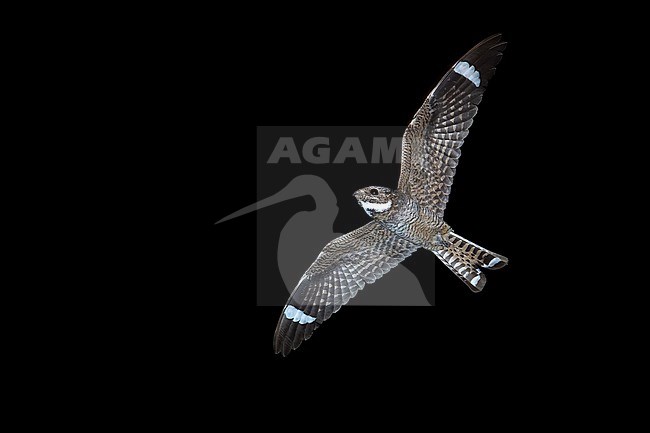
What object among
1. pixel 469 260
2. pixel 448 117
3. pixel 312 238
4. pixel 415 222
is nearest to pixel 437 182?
pixel 415 222

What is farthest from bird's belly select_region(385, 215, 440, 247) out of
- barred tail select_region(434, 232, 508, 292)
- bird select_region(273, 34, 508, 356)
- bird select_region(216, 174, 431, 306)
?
bird select_region(216, 174, 431, 306)

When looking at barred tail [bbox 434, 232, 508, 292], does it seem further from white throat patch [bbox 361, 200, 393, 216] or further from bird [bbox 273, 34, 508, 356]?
white throat patch [bbox 361, 200, 393, 216]

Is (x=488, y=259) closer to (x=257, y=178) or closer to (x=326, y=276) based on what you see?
(x=326, y=276)

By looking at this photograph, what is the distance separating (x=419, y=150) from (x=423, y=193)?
37 cm

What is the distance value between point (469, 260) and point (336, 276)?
121 cm

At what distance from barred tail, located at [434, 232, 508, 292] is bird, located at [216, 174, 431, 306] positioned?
0.52m

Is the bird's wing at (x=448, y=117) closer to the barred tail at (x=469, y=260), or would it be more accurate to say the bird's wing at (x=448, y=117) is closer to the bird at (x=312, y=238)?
the barred tail at (x=469, y=260)

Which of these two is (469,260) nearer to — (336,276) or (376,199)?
(376,199)

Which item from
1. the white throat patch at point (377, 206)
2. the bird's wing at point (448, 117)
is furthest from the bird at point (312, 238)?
the bird's wing at point (448, 117)

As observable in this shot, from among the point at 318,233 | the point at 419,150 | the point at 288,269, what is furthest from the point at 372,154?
the point at 288,269

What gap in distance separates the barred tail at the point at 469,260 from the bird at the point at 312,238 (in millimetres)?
Answer: 519

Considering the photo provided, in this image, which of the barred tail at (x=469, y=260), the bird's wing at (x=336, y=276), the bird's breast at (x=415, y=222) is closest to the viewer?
the barred tail at (x=469, y=260)

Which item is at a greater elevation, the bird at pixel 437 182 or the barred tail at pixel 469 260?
the bird at pixel 437 182

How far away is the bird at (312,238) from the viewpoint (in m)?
6.14
